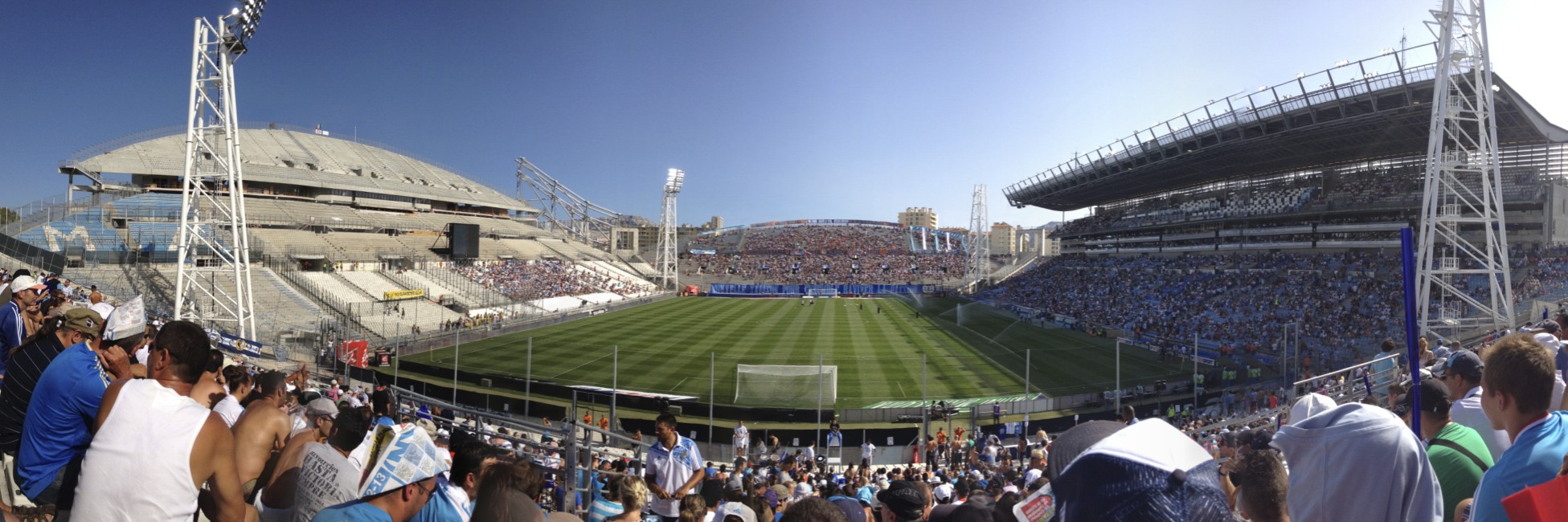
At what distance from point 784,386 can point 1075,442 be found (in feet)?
65.2

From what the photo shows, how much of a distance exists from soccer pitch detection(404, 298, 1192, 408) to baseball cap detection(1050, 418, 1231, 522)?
1931 cm

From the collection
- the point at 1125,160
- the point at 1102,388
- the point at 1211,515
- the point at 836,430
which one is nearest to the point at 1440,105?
the point at 1102,388

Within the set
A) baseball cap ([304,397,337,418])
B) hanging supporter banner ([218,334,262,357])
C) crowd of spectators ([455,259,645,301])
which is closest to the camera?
baseball cap ([304,397,337,418])

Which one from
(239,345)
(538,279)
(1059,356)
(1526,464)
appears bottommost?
(1059,356)

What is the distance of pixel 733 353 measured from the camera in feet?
97.9

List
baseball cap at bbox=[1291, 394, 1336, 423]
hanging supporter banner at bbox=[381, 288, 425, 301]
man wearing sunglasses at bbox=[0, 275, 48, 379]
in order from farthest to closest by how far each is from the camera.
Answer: hanging supporter banner at bbox=[381, 288, 425, 301] < man wearing sunglasses at bbox=[0, 275, 48, 379] < baseball cap at bbox=[1291, 394, 1336, 423]

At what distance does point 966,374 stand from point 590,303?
34513 mm

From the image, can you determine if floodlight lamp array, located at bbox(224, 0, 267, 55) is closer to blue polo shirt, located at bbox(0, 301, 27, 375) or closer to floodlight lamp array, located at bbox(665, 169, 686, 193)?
blue polo shirt, located at bbox(0, 301, 27, 375)

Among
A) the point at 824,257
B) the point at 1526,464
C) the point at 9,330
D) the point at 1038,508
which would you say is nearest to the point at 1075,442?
the point at 1038,508

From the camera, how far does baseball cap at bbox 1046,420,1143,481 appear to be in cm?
193

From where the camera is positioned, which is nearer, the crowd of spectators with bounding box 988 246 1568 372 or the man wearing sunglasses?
the man wearing sunglasses

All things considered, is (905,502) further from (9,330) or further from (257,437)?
(9,330)

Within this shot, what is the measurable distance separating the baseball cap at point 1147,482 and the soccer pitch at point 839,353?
19.3 m

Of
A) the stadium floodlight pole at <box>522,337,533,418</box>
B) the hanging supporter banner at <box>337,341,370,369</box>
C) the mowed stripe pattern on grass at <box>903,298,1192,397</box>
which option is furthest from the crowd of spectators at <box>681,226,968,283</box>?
A: the stadium floodlight pole at <box>522,337,533,418</box>
